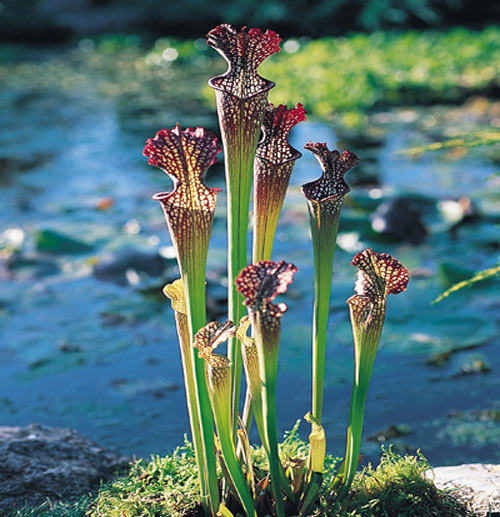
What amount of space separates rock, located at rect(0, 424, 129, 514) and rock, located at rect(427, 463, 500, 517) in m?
0.93

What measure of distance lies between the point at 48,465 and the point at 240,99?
1.24 meters

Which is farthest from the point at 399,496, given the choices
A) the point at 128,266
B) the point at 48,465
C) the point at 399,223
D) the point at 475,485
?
the point at 399,223

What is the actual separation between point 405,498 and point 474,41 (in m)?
9.50

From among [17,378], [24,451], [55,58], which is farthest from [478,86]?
[55,58]

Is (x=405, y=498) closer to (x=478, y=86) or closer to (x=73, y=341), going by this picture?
(x=73, y=341)

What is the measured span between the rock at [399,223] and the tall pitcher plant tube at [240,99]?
10.1ft

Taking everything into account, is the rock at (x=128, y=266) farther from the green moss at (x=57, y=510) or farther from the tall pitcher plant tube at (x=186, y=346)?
the tall pitcher plant tube at (x=186, y=346)

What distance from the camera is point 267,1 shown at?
540 inches

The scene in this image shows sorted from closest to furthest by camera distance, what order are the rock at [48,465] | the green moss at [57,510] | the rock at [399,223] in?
1. the green moss at [57,510]
2. the rock at [48,465]
3. the rock at [399,223]

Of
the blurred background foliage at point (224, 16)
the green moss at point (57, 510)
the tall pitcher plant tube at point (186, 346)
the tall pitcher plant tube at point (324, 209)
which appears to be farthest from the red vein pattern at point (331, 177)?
the blurred background foliage at point (224, 16)

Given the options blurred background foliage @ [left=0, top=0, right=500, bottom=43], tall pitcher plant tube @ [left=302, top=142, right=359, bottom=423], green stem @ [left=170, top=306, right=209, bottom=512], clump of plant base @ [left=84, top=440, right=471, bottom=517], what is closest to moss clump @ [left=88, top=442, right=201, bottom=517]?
clump of plant base @ [left=84, top=440, right=471, bottom=517]

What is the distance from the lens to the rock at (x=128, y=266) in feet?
13.3

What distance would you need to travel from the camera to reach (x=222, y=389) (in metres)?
1.26

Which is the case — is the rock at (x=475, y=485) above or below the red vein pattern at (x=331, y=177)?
below
